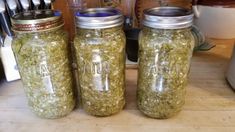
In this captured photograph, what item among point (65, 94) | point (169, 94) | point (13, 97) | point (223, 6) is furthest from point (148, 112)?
point (223, 6)

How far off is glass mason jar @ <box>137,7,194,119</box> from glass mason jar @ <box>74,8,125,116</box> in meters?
0.04

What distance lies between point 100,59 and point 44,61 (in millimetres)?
101

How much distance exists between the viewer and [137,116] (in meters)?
0.46

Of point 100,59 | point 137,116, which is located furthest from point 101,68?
point 137,116

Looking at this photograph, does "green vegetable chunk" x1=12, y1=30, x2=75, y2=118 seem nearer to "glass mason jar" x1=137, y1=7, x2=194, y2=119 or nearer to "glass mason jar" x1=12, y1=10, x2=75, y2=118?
"glass mason jar" x1=12, y1=10, x2=75, y2=118

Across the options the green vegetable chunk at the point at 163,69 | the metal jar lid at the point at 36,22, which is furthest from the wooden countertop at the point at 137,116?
the metal jar lid at the point at 36,22

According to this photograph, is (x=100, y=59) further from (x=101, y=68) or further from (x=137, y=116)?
(x=137, y=116)

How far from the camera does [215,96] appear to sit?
52cm

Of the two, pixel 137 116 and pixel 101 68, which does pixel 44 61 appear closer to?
pixel 101 68

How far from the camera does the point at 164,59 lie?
41cm

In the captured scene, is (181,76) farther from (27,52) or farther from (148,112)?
(27,52)

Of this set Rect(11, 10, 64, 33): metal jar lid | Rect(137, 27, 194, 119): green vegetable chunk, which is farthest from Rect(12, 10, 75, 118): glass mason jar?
Rect(137, 27, 194, 119): green vegetable chunk

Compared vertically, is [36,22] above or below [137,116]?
above

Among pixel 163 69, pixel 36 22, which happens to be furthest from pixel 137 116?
pixel 36 22
